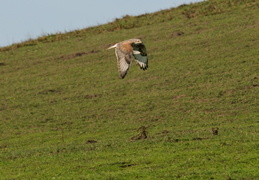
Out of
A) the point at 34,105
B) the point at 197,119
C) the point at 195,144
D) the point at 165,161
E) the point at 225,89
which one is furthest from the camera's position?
the point at 34,105

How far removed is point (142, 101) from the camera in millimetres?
31062

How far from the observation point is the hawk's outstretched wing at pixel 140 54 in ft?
57.4

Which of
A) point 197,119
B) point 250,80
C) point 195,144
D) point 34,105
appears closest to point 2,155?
point 195,144

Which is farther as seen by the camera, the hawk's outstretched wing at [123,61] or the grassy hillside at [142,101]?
the grassy hillside at [142,101]

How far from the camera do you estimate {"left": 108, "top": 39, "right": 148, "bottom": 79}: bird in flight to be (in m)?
16.4

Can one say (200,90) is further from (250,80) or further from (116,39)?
(116,39)

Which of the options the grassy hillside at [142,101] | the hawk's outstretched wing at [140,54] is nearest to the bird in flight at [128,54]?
the hawk's outstretched wing at [140,54]

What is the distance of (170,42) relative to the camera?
141 ft

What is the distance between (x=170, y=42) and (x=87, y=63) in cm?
540

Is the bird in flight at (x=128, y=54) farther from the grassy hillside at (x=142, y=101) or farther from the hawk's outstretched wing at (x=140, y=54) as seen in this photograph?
the grassy hillside at (x=142, y=101)

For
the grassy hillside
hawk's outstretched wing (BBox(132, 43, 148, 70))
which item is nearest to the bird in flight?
hawk's outstretched wing (BBox(132, 43, 148, 70))

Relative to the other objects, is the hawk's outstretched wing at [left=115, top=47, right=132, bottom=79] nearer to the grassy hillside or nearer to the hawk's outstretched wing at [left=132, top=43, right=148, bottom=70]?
the hawk's outstretched wing at [left=132, top=43, right=148, bottom=70]

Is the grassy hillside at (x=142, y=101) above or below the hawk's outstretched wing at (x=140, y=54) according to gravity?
below

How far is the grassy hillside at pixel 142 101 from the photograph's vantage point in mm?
17562
